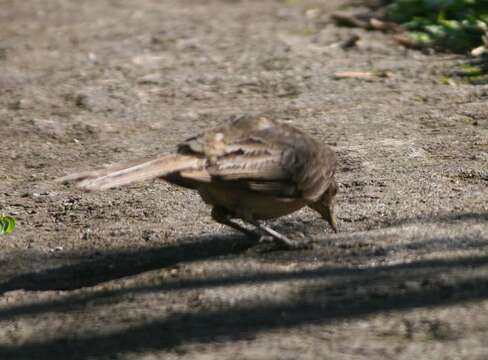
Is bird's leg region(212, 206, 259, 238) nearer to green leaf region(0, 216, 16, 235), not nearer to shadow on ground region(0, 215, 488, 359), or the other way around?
shadow on ground region(0, 215, 488, 359)

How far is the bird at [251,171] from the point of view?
5504 mm

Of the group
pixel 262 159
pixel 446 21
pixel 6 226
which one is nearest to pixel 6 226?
pixel 6 226

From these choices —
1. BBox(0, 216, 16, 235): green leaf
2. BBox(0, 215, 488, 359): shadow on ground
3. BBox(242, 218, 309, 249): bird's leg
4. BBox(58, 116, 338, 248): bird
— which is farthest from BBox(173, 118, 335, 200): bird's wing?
BBox(0, 216, 16, 235): green leaf

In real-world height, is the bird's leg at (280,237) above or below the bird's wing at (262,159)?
below

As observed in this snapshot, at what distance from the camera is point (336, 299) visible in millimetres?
4922

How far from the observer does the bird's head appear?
601 cm

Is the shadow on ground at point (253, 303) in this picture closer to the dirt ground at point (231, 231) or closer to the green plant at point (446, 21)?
the dirt ground at point (231, 231)

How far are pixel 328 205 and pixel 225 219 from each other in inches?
23.8

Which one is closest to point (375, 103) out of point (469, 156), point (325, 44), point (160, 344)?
point (469, 156)

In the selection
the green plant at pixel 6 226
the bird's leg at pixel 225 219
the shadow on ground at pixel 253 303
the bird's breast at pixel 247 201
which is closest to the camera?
the shadow on ground at pixel 253 303

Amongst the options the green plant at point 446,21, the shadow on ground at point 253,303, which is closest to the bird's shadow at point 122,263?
the shadow on ground at point 253,303

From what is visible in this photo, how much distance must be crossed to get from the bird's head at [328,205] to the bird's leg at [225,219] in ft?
1.34

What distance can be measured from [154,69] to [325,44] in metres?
1.85

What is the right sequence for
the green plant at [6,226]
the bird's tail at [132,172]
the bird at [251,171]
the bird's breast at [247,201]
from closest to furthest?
the bird's tail at [132,172] → the bird at [251,171] → the bird's breast at [247,201] → the green plant at [6,226]
